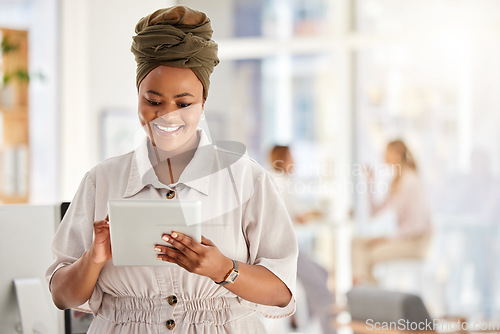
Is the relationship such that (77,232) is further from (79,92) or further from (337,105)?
(337,105)

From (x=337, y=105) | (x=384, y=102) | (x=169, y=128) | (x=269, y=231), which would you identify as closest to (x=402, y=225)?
(x=384, y=102)

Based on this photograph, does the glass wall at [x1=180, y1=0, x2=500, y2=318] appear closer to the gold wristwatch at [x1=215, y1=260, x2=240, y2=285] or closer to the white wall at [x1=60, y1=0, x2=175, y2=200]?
the white wall at [x1=60, y1=0, x2=175, y2=200]

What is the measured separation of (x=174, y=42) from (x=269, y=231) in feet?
1.27

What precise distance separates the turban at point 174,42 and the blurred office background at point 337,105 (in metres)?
3.01

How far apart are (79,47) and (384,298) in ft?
9.75

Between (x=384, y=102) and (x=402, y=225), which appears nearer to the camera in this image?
(x=402, y=225)

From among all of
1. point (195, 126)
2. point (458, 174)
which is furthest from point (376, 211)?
point (195, 126)

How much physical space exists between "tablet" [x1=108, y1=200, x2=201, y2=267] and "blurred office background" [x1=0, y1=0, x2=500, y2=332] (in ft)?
10.4

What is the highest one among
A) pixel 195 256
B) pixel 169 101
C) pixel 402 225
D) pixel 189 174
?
pixel 169 101

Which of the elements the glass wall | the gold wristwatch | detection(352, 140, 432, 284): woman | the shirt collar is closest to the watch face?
the gold wristwatch

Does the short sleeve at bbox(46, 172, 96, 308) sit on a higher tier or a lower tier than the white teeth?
lower

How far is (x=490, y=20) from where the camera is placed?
4.98 metres

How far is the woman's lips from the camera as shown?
1.21 m

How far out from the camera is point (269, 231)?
4.07 ft
